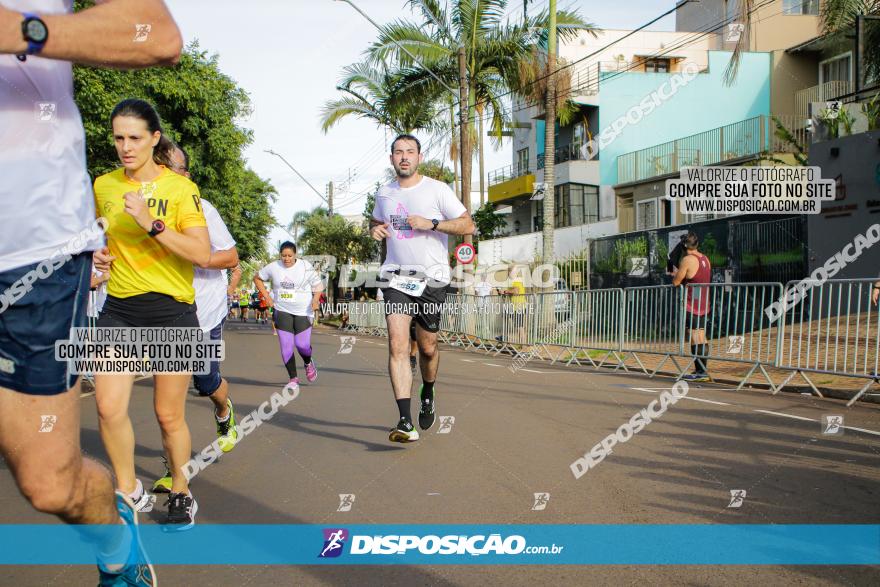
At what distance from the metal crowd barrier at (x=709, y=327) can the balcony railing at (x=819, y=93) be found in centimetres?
1734

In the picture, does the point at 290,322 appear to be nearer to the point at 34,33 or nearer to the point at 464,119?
the point at 34,33

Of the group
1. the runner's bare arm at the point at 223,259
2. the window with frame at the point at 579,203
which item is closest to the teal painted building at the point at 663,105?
the window with frame at the point at 579,203

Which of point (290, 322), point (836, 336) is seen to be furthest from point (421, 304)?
point (836, 336)

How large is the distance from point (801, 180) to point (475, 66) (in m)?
12.2

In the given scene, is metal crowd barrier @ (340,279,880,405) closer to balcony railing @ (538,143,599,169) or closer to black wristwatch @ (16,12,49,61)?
black wristwatch @ (16,12,49,61)

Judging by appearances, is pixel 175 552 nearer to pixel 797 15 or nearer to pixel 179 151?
pixel 179 151

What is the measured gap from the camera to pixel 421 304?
264 inches

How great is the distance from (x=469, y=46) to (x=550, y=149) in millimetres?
6337

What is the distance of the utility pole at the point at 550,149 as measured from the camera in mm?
22750

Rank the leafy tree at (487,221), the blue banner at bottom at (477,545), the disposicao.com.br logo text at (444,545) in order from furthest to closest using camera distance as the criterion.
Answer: the leafy tree at (487,221), the disposicao.com.br logo text at (444,545), the blue banner at bottom at (477,545)

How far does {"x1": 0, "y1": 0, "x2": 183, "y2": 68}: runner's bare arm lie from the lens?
79.0 inches

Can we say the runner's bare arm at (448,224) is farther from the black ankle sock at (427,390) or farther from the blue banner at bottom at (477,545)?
the blue banner at bottom at (477,545)

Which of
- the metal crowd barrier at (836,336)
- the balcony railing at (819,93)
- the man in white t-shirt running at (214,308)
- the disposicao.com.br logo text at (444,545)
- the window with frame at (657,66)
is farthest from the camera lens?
the window with frame at (657,66)

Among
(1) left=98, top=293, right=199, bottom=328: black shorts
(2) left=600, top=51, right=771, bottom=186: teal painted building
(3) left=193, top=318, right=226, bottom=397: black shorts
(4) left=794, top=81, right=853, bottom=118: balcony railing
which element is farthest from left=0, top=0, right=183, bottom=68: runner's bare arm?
(2) left=600, top=51, right=771, bottom=186: teal painted building
